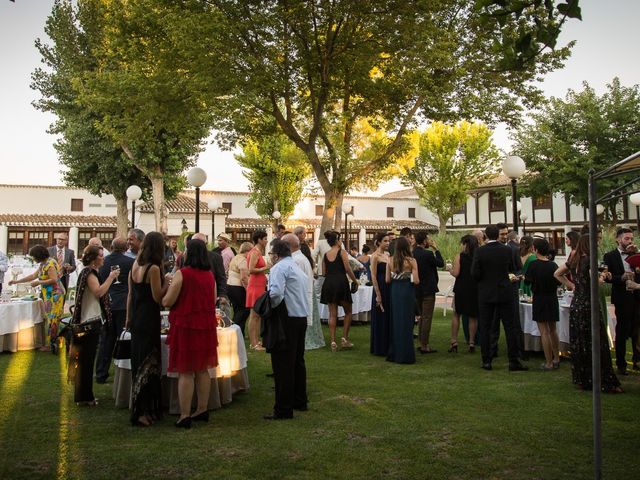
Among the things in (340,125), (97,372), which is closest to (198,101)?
(340,125)

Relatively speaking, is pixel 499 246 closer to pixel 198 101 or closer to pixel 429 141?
pixel 198 101

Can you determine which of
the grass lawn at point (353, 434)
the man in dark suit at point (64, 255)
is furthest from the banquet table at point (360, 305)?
the man in dark suit at point (64, 255)

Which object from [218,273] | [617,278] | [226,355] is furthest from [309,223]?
[226,355]

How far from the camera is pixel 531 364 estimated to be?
798 centimetres

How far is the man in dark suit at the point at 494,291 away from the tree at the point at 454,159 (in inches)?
1341

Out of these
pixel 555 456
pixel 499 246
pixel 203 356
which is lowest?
pixel 555 456

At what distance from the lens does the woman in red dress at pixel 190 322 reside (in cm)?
489

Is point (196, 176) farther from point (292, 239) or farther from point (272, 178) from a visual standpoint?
point (272, 178)

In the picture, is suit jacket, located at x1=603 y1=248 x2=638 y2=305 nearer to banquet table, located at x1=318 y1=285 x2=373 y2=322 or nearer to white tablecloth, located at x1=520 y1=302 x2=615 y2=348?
white tablecloth, located at x1=520 y1=302 x2=615 y2=348

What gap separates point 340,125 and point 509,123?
24.3 feet

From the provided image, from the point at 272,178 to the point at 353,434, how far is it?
3895cm

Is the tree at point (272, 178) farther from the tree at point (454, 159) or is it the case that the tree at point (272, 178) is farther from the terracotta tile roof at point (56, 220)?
the terracotta tile roof at point (56, 220)

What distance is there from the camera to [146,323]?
5.04 m

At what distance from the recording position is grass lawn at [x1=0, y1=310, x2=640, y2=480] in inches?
159
